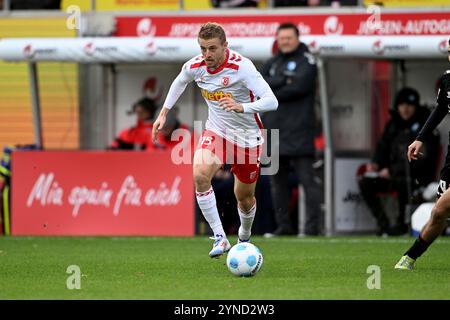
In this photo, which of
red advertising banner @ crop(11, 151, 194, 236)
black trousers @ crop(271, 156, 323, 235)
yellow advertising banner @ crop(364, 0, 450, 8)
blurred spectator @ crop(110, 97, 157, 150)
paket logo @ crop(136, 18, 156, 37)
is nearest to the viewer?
black trousers @ crop(271, 156, 323, 235)

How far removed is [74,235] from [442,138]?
5380mm

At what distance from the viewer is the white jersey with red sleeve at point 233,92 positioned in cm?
1041

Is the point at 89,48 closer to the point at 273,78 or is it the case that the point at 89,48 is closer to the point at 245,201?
the point at 273,78

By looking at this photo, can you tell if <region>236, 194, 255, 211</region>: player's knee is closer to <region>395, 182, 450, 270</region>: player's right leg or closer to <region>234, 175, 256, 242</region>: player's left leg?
<region>234, 175, 256, 242</region>: player's left leg

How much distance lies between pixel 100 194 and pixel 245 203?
505cm

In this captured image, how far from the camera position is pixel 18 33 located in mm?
17859

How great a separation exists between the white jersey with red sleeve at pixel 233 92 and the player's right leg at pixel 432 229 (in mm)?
1686

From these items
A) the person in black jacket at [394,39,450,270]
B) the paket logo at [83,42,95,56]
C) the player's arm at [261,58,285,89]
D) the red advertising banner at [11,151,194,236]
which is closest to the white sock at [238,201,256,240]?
the person in black jacket at [394,39,450,270]

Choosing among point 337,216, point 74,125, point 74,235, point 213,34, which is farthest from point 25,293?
point 74,125

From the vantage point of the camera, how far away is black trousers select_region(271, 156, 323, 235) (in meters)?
15.0

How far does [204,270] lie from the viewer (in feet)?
33.4

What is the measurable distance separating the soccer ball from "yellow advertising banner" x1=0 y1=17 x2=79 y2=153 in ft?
28.6

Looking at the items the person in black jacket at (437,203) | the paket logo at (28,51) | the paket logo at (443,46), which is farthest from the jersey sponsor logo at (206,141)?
the paket logo at (28,51)

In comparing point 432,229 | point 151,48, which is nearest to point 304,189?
point 151,48
